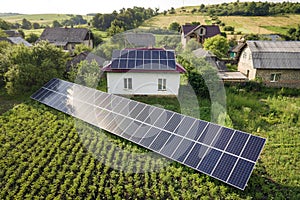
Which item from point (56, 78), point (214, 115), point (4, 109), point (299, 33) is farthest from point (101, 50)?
point (299, 33)

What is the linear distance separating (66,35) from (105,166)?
4007cm

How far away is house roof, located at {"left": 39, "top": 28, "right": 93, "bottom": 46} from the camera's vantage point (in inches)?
1718

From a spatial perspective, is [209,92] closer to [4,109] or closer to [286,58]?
[286,58]

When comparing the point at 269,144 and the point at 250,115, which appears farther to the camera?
the point at 250,115

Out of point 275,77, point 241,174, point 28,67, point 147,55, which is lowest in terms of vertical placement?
point 241,174

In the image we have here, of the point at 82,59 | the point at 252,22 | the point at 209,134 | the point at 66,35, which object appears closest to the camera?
the point at 209,134

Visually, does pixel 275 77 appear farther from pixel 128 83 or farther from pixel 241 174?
pixel 241 174

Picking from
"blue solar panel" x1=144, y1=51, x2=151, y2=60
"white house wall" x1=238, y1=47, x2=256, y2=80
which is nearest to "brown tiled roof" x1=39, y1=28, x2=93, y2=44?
"blue solar panel" x1=144, y1=51, x2=151, y2=60

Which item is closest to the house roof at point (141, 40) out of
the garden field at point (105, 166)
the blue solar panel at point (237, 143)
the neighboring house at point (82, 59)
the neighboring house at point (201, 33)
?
the neighboring house at point (201, 33)

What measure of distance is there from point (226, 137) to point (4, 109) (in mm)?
14947

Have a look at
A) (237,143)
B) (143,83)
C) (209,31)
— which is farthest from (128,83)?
(209,31)

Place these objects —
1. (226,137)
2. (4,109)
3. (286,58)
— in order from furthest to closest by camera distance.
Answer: (286,58), (4,109), (226,137)

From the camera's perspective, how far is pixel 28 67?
18391 millimetres

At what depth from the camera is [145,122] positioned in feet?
39.8
